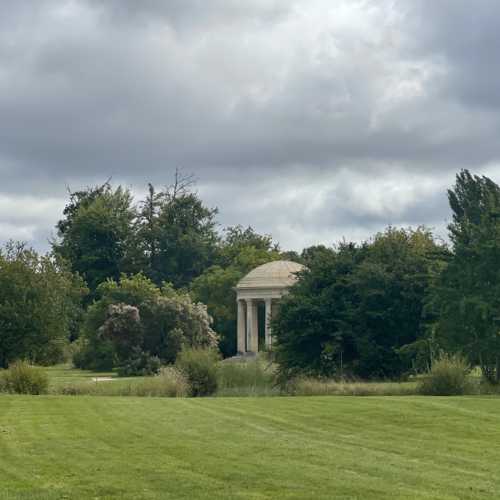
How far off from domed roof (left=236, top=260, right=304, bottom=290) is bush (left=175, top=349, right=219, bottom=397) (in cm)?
4204

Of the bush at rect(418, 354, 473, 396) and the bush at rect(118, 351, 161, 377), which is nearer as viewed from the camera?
the bush at rect(418, 354, 473, 396)

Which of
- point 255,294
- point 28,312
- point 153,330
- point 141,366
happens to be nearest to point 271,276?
point 255,294

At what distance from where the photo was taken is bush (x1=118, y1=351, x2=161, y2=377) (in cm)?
5619

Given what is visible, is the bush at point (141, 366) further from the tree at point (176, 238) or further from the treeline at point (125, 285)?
the tree at point (176, 238)

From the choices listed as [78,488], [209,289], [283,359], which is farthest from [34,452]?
[209,289]

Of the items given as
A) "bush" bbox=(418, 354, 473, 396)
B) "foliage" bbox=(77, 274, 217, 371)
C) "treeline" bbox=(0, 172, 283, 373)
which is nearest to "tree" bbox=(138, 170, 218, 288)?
"treeline" bbox=(0, 172, 283, 373)

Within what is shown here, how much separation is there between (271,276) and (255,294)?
85.2 inches

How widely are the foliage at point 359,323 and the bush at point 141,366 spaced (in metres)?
14.5

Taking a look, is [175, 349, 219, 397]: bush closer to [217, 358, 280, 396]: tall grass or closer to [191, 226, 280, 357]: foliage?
[217, 358, 280, 396]: tall grass

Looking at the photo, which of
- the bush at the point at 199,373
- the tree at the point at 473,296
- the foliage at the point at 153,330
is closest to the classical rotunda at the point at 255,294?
the foliage at the point at 153,330

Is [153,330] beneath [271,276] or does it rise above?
beneath

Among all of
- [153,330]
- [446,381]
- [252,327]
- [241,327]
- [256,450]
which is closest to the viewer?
[256,450]

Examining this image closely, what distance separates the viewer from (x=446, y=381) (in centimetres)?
2939

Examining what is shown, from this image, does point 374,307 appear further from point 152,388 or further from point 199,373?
point 152,388
